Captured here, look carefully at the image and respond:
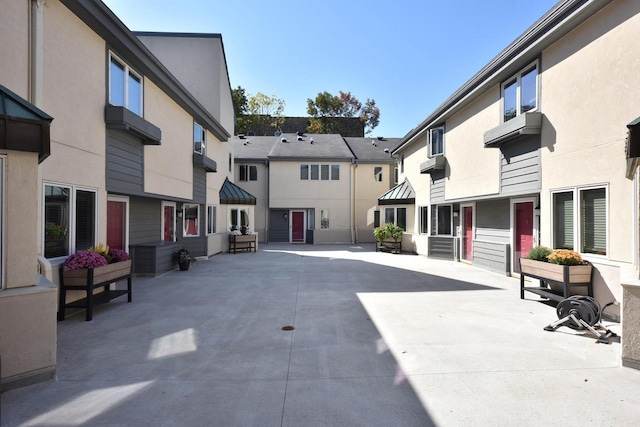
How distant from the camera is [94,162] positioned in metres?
7.34

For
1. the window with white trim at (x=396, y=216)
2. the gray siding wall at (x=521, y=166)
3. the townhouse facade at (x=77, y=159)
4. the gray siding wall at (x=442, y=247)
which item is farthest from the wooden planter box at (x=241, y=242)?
the gray siding wall at (x=521, y=166)

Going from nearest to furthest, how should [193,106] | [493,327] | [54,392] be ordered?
[54,392] < [493,327] < [193,106]

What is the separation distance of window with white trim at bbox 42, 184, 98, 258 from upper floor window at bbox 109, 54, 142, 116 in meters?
2.48

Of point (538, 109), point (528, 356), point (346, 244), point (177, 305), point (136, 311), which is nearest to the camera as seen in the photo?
point (528, 356)

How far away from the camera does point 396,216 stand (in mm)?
19562

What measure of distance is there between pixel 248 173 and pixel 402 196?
11.0 meters

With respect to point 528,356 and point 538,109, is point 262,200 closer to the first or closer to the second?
point 538,109

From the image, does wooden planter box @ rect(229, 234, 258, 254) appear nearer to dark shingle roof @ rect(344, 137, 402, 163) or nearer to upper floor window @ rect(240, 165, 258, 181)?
upper floor window @ rect(240, 165, 258, 181)

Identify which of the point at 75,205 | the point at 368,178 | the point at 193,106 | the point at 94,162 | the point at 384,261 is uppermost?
the point at 193,106

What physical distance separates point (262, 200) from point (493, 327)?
19246mm

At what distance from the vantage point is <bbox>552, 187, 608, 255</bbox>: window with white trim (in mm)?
6691

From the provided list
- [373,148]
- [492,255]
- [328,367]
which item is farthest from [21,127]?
[373,148]

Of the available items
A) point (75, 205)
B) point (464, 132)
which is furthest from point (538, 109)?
point (75, 205)

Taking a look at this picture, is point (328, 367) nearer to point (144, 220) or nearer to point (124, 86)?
point (124, 86)
